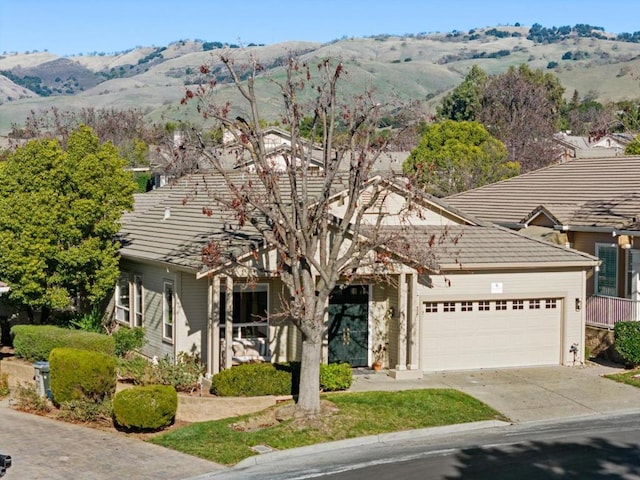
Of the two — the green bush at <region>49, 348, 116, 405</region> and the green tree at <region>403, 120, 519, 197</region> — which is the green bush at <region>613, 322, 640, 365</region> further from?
the green tree at <region>403, 120, 519, 197</region>

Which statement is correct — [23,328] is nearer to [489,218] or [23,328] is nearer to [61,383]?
[61,383]

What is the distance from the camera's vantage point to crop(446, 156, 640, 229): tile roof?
31.0m

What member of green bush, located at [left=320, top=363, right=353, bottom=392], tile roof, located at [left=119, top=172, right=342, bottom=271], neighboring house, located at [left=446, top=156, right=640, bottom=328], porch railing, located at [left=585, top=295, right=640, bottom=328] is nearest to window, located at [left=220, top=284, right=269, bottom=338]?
tile roof, located at [left=119, top=172, right=342, bottom=271]

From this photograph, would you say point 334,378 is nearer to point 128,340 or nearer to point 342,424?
point 342,424

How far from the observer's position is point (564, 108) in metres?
135

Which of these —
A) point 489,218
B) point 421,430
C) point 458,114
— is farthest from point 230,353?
point 458,114

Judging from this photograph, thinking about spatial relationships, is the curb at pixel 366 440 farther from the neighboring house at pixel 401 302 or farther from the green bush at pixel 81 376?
the green bush at pixel 81 376

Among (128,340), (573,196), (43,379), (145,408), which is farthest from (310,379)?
(573,196)

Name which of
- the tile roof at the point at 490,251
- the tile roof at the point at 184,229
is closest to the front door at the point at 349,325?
the tile roof at the point at 490,251

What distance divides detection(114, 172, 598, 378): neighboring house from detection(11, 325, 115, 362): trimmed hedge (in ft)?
5.92

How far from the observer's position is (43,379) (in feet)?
77.2

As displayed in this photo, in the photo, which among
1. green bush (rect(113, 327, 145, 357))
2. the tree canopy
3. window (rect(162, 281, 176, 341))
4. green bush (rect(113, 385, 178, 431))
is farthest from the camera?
the tree canopy

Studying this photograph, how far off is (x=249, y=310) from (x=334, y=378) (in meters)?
3.55

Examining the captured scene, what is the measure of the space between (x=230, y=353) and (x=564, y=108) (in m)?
118
